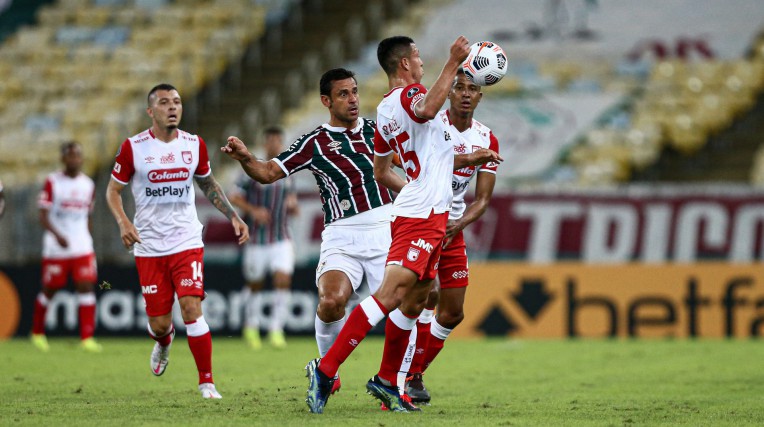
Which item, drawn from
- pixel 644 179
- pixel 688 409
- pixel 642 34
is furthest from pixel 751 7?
pixel 688 409

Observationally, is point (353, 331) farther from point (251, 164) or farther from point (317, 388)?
point (251, 164)

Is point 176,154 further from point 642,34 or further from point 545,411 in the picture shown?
point 642,34

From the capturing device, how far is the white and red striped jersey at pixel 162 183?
9336 mm

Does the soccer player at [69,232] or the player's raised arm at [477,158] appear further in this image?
the soccer player at [69,232]

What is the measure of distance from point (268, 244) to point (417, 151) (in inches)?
325

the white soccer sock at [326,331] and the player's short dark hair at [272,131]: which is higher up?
the player's short dark hair at [272,131]

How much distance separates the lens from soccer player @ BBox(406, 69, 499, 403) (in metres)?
8.72

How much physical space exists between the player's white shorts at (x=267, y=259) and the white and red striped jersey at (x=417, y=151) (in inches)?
308

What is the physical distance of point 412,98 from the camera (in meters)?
7.69

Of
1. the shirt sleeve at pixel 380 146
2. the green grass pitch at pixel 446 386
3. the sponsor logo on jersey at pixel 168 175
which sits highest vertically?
the shirt sleeve at pixel 380 146

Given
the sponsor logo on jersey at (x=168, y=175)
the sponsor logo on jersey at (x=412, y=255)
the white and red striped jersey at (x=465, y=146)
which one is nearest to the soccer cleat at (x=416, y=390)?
the white and red striped jersey at (x=465, y=146)

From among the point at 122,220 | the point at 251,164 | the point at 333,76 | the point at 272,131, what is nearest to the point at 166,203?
the point at 122,220

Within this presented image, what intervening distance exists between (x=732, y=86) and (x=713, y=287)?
625 cm

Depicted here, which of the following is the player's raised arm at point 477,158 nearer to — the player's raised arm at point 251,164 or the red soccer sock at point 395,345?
the red soccer sock at point 395,345
